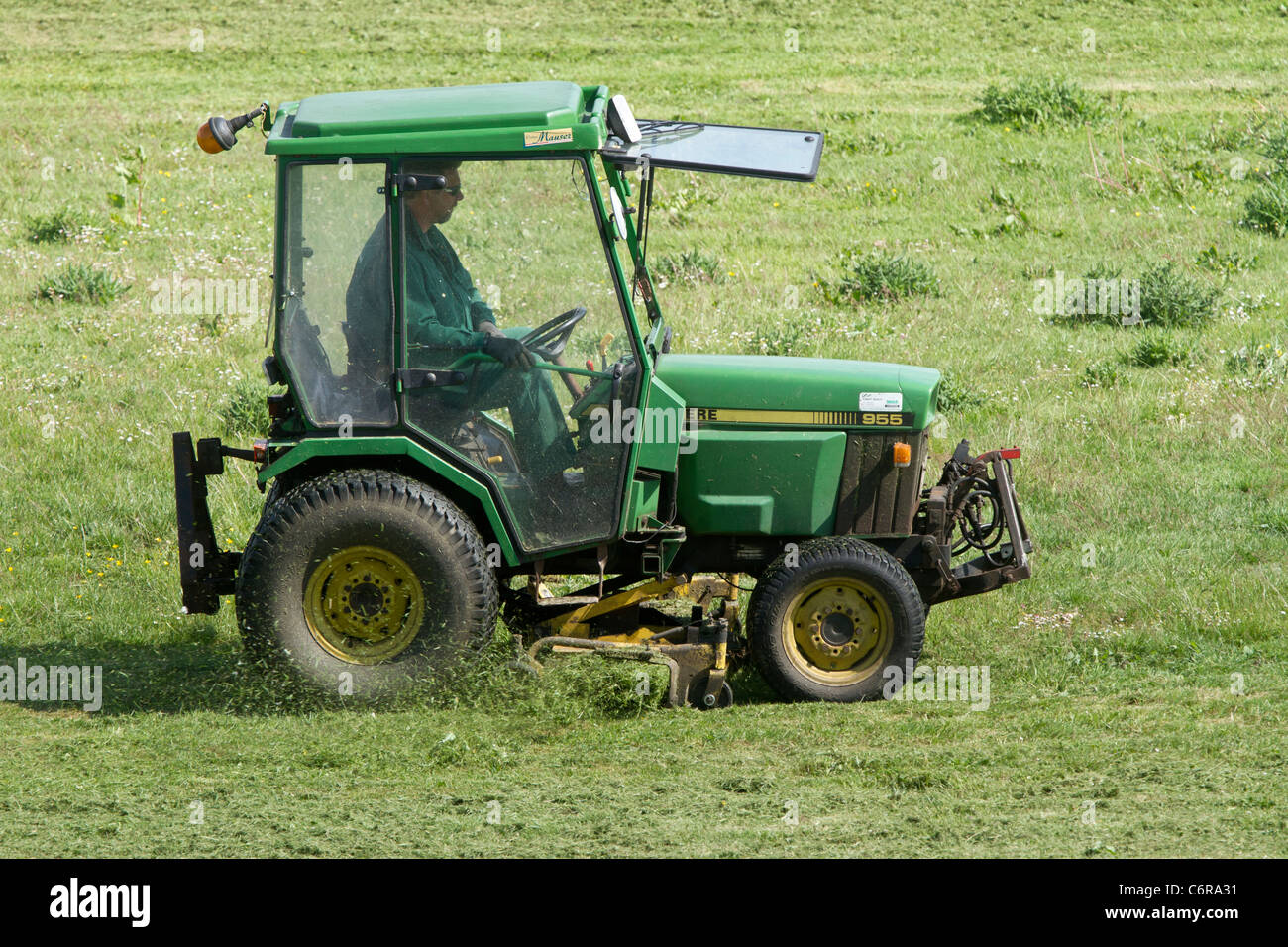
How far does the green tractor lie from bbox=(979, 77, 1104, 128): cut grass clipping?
1227cm

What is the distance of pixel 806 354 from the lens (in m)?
10.8

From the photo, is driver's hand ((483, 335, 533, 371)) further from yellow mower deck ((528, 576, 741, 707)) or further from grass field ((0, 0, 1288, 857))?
grass field ((0, 0, 1288, 857))

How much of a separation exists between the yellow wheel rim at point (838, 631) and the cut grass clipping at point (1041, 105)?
12618 millimetres

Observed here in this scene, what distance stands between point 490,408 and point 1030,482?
4.44m

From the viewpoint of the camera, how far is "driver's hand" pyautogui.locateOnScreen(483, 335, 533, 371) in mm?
5809

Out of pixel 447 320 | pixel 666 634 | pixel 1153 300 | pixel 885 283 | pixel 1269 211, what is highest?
pixel 1269 211

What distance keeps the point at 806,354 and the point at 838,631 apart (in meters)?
4.90

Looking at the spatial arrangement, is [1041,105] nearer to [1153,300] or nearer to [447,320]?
[1153,300]

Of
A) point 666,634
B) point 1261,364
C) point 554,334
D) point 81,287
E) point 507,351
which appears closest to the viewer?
point 507,351

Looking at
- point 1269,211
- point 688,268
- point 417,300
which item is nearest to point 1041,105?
point 1269,211

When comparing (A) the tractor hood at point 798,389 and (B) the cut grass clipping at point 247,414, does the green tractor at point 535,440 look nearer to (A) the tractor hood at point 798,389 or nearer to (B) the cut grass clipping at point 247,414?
(A) the tractor hood at point 798,389

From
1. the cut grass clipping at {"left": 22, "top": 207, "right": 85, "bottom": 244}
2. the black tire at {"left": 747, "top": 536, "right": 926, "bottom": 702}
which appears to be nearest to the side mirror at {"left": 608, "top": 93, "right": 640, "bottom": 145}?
the black tire at {"left": 747, "top": 536, "right": 926, "bottom": 702}

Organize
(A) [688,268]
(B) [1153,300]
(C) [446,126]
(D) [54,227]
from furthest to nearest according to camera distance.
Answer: (D) [54,227] → (A) [688,268] → (B) [1153,300] → (C) [446,126]
